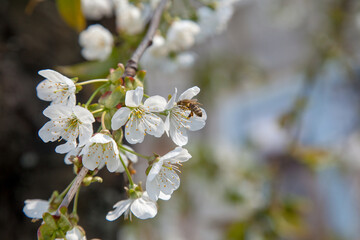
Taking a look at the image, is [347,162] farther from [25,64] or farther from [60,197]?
[60,197]

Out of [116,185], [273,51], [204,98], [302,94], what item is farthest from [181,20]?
[273,51]

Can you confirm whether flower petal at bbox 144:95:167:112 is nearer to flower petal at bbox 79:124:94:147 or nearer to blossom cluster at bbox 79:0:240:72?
flower petal at bbox 79:124:94:147

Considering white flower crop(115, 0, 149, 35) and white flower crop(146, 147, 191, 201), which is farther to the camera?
white flower crop(115, 0, 149, 35)

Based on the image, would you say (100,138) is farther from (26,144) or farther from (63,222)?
(26,144)

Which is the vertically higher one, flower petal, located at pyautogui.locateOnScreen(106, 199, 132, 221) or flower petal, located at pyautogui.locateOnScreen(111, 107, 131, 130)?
flower petal, located at pyautogui.locateOnScreen(111, 107, 131, 130)

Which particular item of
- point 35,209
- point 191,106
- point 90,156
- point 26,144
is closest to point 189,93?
point 191,106

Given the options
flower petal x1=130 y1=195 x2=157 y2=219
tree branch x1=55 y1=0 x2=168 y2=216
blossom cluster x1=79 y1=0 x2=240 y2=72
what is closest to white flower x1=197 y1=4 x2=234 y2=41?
blossom cluster x1=79 y1=0 x2=240 y2=72

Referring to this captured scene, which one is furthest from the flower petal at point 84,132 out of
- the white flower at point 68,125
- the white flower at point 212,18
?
the white flower at point 212,18

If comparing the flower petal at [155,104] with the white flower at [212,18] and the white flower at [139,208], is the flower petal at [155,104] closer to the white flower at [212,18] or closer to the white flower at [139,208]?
the white flower at [139,208]
